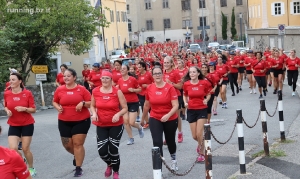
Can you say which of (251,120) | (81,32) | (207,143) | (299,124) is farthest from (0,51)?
(207,143)

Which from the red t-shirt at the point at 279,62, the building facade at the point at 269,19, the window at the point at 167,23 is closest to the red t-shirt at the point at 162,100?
the red t-shirt at the point at 279,62

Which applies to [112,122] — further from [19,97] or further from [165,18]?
[165,18]

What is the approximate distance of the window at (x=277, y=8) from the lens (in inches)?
2585

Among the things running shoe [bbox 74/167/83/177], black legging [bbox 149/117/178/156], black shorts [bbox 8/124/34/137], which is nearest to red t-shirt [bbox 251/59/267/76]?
black legging [bbox 149/117/178/156]

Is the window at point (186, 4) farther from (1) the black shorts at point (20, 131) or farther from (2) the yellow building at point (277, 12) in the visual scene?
(1) the black shorts at point (20, 131)

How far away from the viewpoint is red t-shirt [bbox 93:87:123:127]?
10016mm

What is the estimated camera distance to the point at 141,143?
14383 mm

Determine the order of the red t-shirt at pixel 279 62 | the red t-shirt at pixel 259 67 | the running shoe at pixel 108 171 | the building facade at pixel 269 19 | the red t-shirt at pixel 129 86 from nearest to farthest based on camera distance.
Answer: the running shoe at pixel 108 171
the red t-shirt at pixel 129 86
the red t-shirt at pixel 259 67
the red t-shirt at pixel 279 62
the building facade at pixel 269 19

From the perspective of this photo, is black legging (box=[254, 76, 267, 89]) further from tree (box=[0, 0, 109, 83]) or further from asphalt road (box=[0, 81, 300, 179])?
tree (box=[0, 0, 109, 83])

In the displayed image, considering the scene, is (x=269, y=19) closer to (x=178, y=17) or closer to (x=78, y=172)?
(x=178, y=17)

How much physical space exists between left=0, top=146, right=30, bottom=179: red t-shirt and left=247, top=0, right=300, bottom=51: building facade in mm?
41462

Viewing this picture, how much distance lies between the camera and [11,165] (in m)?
5.08

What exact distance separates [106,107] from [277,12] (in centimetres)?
5900

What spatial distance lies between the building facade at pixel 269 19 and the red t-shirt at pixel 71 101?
36.3 metres
